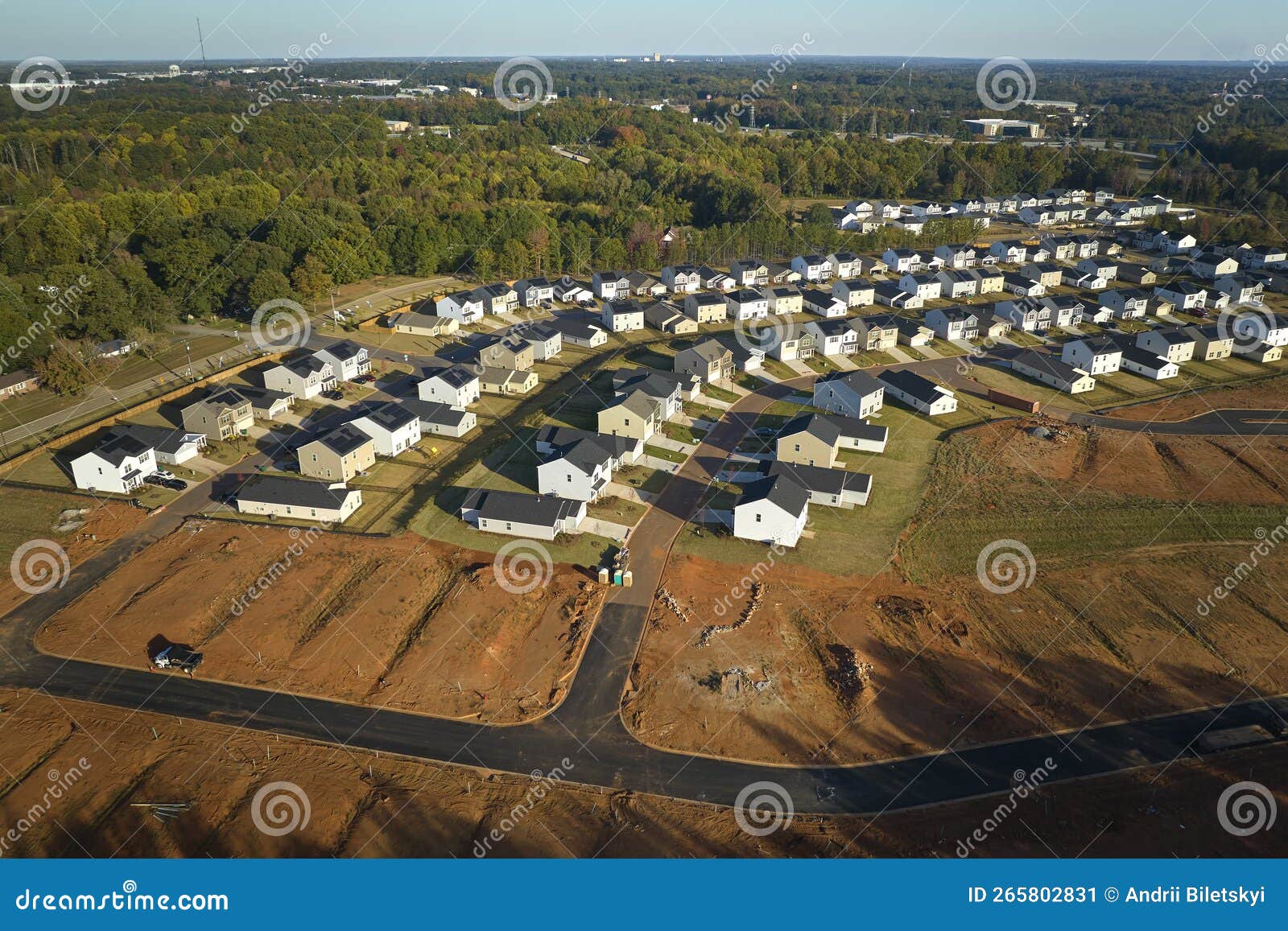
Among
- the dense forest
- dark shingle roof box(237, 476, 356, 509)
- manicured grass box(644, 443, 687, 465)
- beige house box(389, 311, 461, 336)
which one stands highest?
the dense forest

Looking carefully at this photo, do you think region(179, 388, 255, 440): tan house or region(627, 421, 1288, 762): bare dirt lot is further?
region(179, 388, 255, 440): tan house

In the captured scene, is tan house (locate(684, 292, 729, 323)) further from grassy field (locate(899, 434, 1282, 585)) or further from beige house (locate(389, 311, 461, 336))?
grassy field (locate(899, 434, 1282, 585))

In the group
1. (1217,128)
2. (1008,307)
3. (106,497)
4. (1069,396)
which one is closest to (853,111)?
(1217,128)

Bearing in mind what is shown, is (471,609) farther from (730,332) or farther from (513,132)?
(513,132)

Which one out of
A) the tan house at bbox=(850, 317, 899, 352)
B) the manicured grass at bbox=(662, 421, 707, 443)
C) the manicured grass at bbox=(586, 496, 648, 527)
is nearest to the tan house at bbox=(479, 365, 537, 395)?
the manicured grass at bbox=(662, 421, 707, 443)

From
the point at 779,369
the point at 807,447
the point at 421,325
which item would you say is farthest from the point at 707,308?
the point at 807,447
